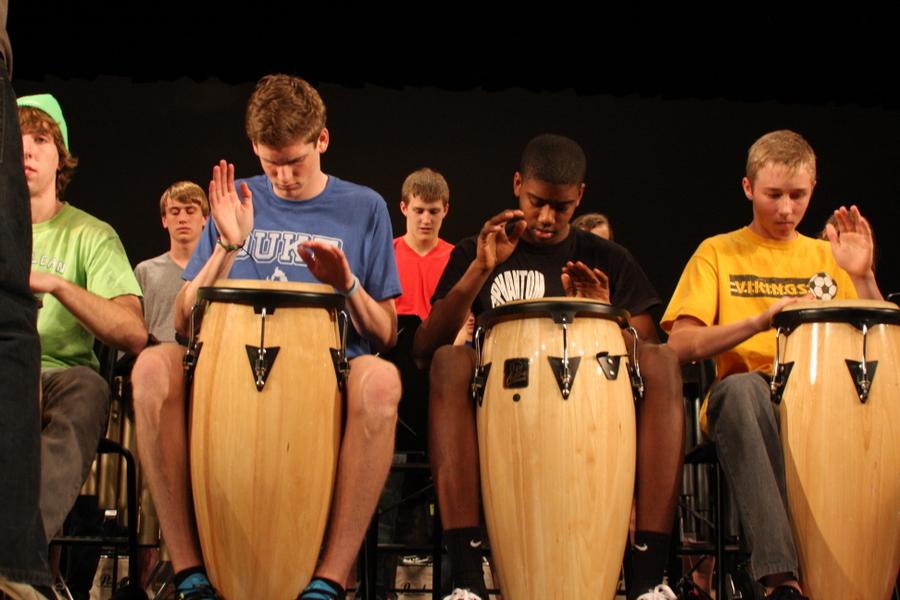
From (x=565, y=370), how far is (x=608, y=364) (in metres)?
0.11

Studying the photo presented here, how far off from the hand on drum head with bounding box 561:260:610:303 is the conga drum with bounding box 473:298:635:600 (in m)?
0.35

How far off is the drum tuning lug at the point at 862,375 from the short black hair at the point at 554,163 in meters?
0.91

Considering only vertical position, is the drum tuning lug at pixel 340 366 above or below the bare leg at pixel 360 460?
above

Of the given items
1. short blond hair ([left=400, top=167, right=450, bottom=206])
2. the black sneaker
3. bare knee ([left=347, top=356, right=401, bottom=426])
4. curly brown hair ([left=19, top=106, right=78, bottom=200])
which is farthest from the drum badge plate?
short blond hair ([left=400, top=167, right=450, bottom=206])

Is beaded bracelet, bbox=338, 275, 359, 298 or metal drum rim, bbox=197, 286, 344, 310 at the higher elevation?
beaded bracelet, bbox=338, 275, 359, 298

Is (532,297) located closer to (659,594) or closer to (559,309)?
(559,309)

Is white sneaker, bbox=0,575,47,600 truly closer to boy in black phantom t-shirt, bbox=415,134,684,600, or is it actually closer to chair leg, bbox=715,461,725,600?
boy in black phantom t-shirt, bbox=415,134,684,600

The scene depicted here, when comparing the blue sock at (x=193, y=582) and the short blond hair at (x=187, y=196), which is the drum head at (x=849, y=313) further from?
the short blond hair at (x=187, y=196)

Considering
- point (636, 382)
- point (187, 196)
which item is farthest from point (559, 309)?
point (187, 196)

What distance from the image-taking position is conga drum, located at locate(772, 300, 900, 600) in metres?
2.27

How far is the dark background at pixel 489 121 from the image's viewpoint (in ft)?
17.2

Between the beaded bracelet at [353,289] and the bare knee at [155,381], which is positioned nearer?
the bare knee at [155,381]

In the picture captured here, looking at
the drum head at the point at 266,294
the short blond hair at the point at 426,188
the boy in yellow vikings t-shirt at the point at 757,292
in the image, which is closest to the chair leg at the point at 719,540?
the boy in yellow vikings t-shirt at the point at 757,292

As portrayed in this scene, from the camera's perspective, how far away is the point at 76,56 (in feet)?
17.2
